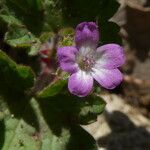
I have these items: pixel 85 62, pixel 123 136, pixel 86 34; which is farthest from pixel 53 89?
pixel 123 136

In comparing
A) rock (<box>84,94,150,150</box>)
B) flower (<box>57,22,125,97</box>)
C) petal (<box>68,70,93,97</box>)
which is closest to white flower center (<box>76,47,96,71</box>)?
flower (<box>57,22,125,97</box>)

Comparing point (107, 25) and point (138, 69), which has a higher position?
point (107, 25)

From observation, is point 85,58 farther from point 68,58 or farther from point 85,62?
point 68,58

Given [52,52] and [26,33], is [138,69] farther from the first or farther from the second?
[26,33]

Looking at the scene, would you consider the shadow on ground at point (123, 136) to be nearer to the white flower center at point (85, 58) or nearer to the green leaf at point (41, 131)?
the green leaf at point (41, 131)

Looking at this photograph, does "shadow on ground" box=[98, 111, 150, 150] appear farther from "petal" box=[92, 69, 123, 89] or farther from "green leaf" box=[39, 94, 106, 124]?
"petal" box=[92, 69, 123, 89]

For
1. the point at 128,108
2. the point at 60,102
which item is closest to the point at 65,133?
the point at 60,102

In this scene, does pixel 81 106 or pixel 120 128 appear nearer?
pixel 81 106

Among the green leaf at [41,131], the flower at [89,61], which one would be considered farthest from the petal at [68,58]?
the green leaf at [41,131]
